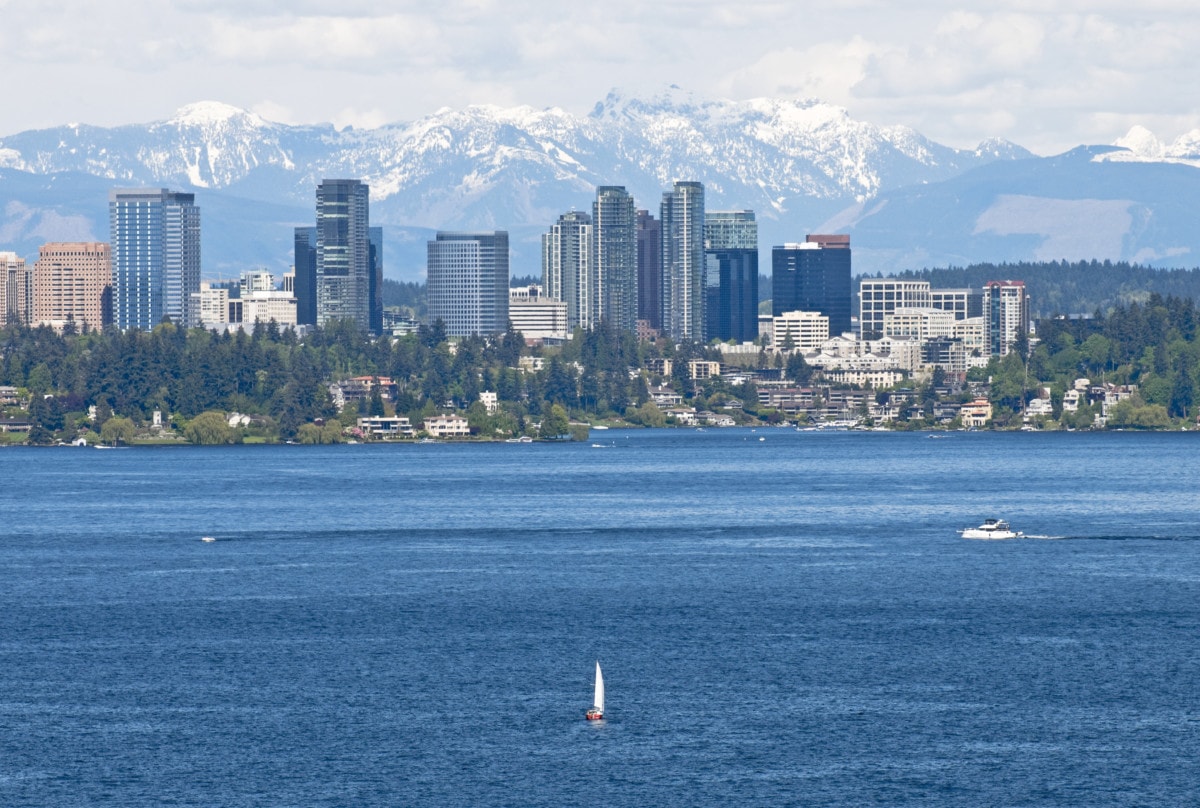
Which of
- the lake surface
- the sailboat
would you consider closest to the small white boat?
the lake surface

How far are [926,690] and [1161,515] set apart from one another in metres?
71.0

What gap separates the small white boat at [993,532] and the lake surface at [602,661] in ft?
6.61

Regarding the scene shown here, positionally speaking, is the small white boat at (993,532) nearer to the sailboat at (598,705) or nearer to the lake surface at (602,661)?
the lake surface at (602,661)

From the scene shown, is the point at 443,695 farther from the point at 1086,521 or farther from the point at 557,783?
the point at 1086,521

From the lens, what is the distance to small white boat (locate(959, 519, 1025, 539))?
130125 mm

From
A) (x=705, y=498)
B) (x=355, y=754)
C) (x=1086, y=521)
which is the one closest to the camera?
(x=355, y=754)

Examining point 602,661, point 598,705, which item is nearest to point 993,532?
point 602,661

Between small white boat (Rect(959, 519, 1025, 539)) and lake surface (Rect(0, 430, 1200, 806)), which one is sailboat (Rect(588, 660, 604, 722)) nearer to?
lake surface (Rect(0, 430, 1200, 806))

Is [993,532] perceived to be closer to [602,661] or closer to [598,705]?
[602,661]

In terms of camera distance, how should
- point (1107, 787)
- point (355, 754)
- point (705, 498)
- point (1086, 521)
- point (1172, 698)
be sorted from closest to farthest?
point (1107, 787), point (355, 754), point (1172, 698), point (1086, 521), point (705, 498)

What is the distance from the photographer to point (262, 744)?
71500mm

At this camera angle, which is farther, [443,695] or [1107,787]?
[443,695]

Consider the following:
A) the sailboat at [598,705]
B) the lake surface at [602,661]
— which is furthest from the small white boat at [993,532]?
the sailboat at [598,705]

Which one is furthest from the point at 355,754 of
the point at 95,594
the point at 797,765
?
the point at 95,594
